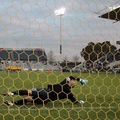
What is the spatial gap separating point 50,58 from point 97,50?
736 mm

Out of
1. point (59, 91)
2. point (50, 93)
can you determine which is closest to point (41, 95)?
point (50, 93)

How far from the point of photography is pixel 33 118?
3.06 metres

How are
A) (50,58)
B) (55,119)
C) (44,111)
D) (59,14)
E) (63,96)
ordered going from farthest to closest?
(63,96) < (44,111) < (50,58) < (55,119) < (59,14)

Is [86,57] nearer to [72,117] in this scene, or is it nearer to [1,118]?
[72,117]

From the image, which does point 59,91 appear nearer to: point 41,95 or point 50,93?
point 50,93

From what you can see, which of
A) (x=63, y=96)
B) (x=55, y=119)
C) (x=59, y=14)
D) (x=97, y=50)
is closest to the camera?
(x=59, y=14)

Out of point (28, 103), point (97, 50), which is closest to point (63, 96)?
point (28, 103)

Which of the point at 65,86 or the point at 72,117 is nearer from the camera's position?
the point at 72,117

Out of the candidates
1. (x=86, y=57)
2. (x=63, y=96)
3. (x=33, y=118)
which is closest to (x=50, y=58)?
(x=86, y=57)

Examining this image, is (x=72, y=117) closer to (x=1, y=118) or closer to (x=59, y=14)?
(x=1, y=118)

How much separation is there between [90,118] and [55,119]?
0.35 metres

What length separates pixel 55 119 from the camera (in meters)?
3.03

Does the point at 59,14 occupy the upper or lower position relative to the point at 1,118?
upper

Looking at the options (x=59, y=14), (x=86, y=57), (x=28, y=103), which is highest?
(x=59, y=14)
